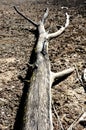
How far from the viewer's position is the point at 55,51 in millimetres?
7266

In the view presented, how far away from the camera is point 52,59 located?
6.77 metres

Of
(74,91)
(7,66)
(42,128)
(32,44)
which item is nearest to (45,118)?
(42,128)

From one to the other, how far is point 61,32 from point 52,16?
8.97ft

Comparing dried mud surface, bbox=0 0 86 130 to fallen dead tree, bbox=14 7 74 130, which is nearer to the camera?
fallen dead tree, bbox=14 7 74 130

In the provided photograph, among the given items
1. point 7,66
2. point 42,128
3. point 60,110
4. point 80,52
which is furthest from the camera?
point 80,52

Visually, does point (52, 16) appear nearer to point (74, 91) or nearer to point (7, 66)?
point (7, 66)

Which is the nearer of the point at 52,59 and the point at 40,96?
the point at 40,96

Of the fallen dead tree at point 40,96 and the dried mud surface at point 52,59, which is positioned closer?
the fallen dead tree at point 40,96

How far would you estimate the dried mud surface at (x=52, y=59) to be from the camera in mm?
4797

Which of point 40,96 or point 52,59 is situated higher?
point 40,96

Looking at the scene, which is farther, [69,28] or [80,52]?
[69,28]

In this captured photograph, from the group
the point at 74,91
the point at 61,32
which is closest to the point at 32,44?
the point at 61,32

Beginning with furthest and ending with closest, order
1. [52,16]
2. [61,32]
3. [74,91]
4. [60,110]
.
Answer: [52,16], [61,32], [74,91], [60,110]

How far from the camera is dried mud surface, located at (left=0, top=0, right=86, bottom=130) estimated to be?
480 cm
